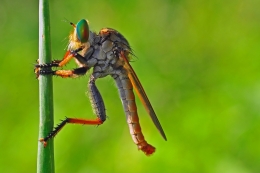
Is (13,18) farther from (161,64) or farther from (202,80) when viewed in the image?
(202,80)

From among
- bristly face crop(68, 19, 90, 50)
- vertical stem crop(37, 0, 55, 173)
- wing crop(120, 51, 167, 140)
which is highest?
bristly face crop(68, 19, 90, 50)

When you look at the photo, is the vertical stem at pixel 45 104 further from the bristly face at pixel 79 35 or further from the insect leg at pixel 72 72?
the bristly face at pixel 79 35

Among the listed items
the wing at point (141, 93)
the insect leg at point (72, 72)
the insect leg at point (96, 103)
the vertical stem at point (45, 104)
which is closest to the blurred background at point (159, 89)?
the insect leg at point (96, 103)

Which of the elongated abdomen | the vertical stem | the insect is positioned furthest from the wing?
the vertical stem

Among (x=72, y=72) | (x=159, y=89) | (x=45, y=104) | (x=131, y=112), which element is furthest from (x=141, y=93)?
(x=159, y=89)

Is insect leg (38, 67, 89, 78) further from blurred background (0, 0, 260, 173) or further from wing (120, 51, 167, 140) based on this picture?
blurred background (0, 0, 260, 173)

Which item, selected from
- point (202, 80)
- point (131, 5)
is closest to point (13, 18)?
point (131, 5)
